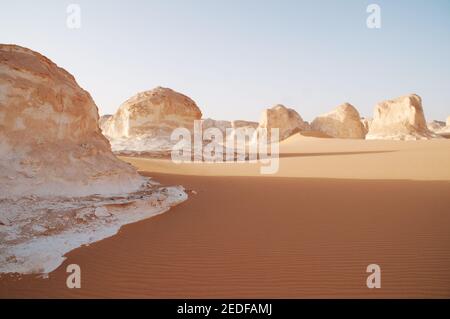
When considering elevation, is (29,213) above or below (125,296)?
above

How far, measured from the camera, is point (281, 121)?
35.0m

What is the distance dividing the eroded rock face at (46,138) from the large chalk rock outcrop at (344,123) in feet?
105

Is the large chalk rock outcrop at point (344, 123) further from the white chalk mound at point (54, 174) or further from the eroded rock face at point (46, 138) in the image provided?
the eroded rock face at point (46, 138)

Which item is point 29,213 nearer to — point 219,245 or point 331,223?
point 219,245

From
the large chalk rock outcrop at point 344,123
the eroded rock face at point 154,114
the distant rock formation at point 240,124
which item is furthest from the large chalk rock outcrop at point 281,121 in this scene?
the distant rock formation at point 240,124

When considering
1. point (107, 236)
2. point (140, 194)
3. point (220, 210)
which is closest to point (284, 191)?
point (220, 210)

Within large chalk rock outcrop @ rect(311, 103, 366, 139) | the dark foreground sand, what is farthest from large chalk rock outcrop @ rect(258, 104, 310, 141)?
the dark foreground sand

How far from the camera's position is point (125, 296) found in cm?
289

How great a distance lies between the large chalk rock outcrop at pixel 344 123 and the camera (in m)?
34.8

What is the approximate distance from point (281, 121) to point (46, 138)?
30.7 meters

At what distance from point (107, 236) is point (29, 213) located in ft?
4.61

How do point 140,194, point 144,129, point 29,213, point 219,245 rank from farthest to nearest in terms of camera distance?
point 144,129, point 140,194, point 29,213, point 219,245
